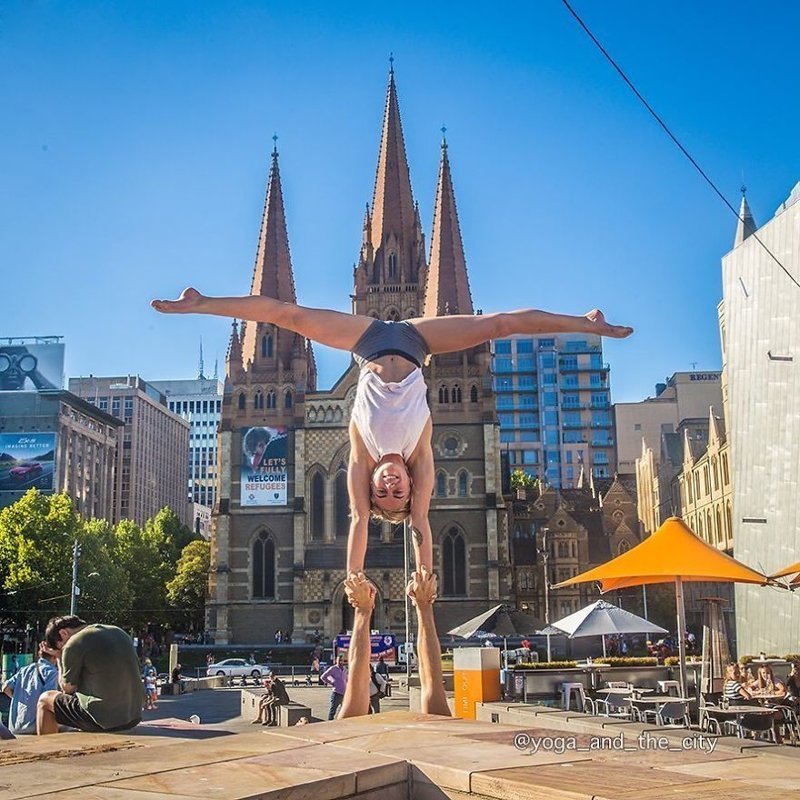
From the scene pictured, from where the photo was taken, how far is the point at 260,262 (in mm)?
58438

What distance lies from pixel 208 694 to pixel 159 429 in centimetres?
10028

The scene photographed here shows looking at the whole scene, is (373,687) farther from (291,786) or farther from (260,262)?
(260,262)

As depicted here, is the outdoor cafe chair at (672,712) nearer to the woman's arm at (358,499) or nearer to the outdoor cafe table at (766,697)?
the outdoor cafe table at (766,697)

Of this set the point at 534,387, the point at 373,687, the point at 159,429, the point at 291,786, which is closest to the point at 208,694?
the point at 373,687

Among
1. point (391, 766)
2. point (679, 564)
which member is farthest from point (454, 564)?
point (391, 766)

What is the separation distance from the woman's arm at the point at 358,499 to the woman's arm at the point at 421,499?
41 centimetres

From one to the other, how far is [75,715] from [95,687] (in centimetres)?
28

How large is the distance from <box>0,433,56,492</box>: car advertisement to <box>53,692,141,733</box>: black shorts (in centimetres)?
7652

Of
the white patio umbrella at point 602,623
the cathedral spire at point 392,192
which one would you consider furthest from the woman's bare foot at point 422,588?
the cathedral spire at point 392,192

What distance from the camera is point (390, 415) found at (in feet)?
27.4

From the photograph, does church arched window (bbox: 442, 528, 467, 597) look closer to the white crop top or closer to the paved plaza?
the white crop top

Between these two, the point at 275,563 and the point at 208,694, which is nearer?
the point at 208,694

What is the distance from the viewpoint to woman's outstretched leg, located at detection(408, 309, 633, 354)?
28.3 feet

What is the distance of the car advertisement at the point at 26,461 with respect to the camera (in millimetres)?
78062
